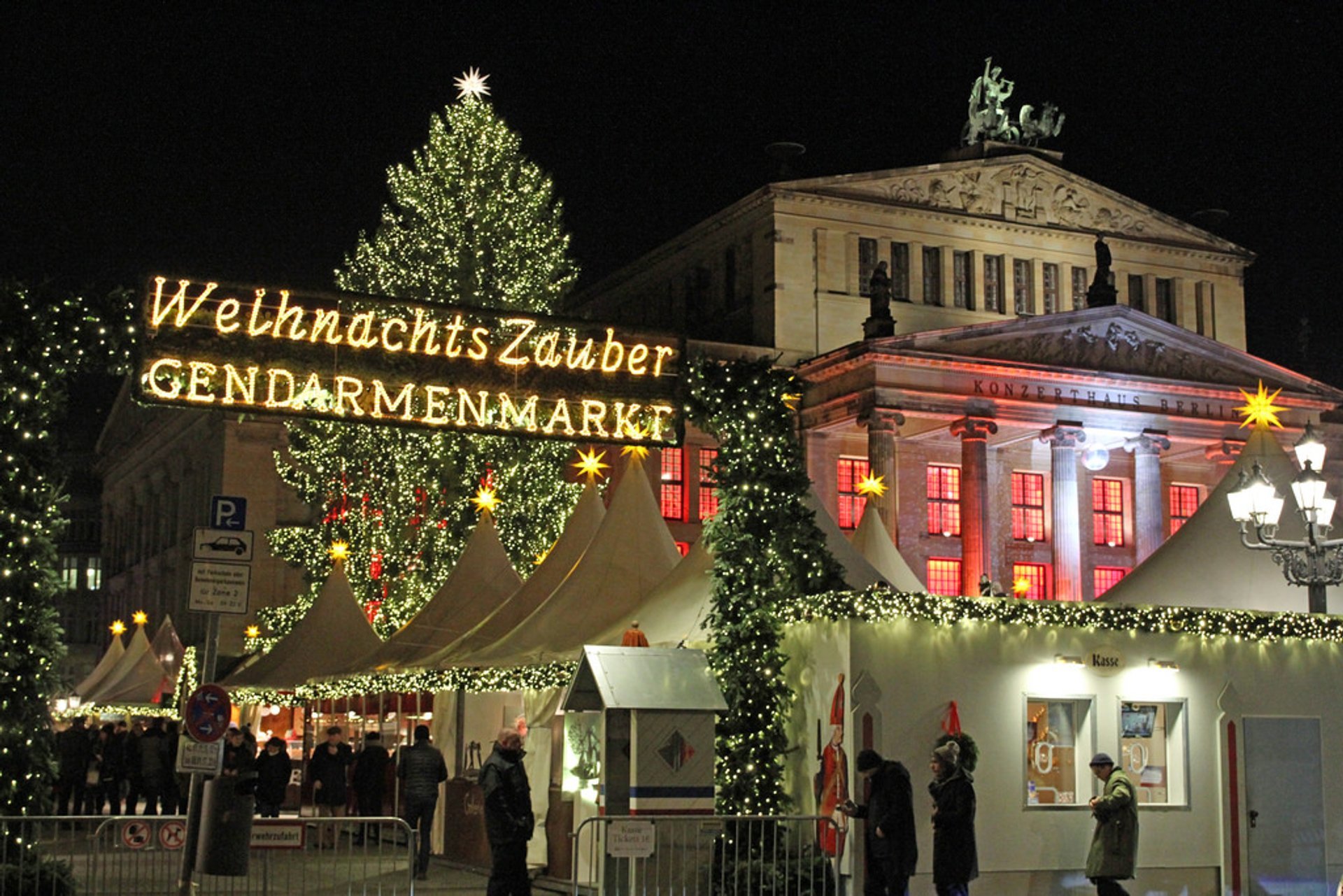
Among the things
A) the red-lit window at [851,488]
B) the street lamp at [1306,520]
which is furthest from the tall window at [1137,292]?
the street lamp at [1306,520]

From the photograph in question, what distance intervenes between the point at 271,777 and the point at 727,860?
10758 millimetres

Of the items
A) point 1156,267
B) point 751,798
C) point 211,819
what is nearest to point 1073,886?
point 751,798

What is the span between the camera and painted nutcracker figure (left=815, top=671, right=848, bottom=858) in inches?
656

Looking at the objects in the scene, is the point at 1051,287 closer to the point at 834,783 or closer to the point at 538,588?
the point at 538,588

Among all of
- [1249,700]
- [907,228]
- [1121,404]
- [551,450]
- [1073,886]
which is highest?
[907,228]

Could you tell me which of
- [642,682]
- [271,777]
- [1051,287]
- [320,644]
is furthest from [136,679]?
[642,682]

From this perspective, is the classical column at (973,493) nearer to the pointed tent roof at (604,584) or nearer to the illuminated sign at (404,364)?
the pointed tent roof at (604,584)

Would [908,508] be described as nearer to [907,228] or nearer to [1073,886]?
[907,228]

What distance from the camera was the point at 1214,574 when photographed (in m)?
23.4

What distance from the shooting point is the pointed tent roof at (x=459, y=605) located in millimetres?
27781

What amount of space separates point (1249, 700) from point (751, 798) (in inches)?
218

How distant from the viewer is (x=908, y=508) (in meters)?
54.0

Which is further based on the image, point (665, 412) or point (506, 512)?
point (506, 512)

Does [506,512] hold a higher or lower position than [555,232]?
lower
